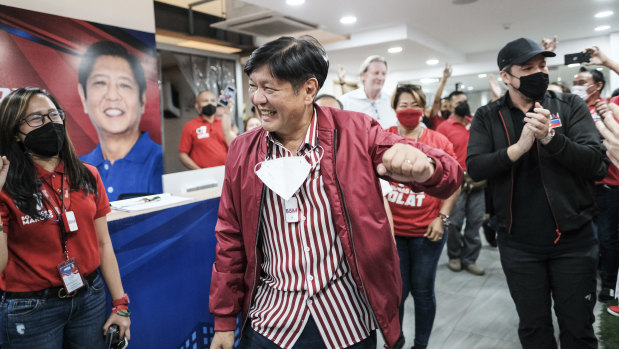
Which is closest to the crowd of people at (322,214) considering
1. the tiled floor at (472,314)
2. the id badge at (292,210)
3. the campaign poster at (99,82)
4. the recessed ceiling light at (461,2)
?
the id badge at (292,210)

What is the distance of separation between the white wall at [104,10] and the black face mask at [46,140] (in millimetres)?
1710

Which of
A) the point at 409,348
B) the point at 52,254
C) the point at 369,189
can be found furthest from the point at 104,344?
the point at 409,348

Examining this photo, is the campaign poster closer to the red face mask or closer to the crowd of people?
the crowd of people

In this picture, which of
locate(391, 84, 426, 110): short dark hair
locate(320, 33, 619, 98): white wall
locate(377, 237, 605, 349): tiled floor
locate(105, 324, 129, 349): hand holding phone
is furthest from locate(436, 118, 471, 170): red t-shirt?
locate(320, 33, 619, 98): white wall

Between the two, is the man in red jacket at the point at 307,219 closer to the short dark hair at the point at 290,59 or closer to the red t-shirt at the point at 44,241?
the short dark hair at the point at 290,59

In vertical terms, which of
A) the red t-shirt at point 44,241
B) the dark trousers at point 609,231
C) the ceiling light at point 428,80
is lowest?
the dark trousers at point 609,231

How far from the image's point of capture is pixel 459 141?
4.35 m

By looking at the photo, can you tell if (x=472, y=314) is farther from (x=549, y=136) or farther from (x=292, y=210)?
(x=292, y=210)

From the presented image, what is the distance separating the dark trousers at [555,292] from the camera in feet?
5.93

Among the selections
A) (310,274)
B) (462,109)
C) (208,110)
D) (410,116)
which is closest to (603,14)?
(462,109)

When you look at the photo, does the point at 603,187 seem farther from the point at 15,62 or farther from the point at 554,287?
the point at 15,62

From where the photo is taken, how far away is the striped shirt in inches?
49.1

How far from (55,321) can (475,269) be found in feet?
12.8

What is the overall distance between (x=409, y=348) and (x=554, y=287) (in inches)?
47.1
